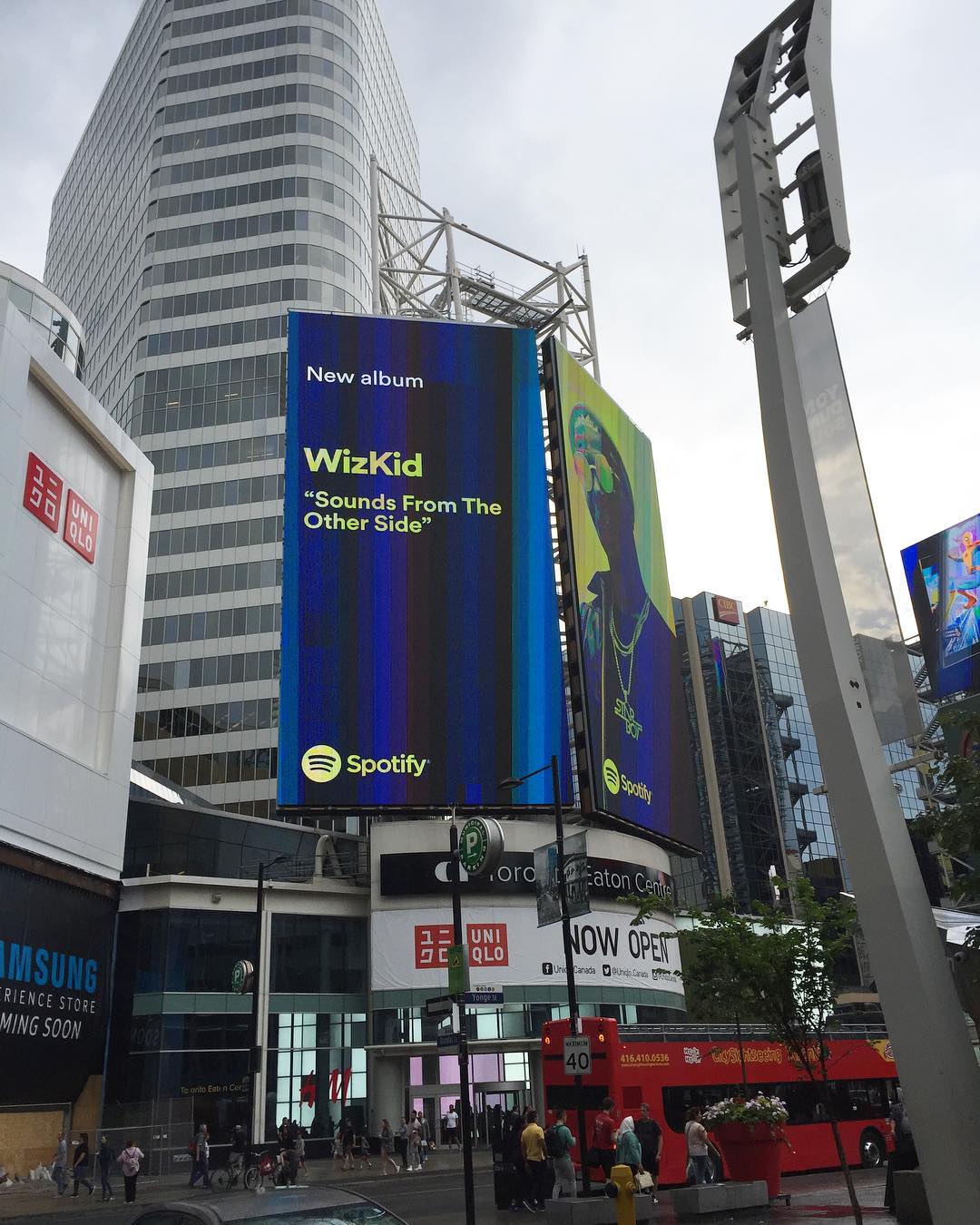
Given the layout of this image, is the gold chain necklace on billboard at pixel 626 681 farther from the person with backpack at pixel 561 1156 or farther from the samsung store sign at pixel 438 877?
the person with backpack at pixel 561 1156

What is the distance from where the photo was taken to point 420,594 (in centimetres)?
5034

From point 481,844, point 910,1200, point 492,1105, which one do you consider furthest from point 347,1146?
point 910,1200

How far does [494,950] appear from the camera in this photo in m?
48.0

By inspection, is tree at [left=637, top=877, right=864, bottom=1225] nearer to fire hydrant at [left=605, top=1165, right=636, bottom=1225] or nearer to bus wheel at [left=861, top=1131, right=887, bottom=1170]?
fire hydrant at [left=605, top=1165, right=636, bottom=1225]

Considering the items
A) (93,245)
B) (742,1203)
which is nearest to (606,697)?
(742,1203)

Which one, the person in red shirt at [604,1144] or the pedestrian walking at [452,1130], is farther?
the pedestrian walking at [452,1130]

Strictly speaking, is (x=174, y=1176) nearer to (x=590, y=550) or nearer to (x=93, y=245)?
(x=590, y=550)

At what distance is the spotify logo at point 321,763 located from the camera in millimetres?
46625

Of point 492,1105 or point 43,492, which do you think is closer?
point 43,492

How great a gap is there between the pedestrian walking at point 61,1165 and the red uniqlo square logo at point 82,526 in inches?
Answer: 827

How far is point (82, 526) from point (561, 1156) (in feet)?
104

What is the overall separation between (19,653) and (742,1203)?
94.5 ft

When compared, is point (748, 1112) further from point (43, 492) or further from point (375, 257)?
point (375, 257)

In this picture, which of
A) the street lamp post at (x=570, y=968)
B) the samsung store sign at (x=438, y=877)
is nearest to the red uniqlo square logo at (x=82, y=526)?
the samsung store sign at (x=438, y=877)
